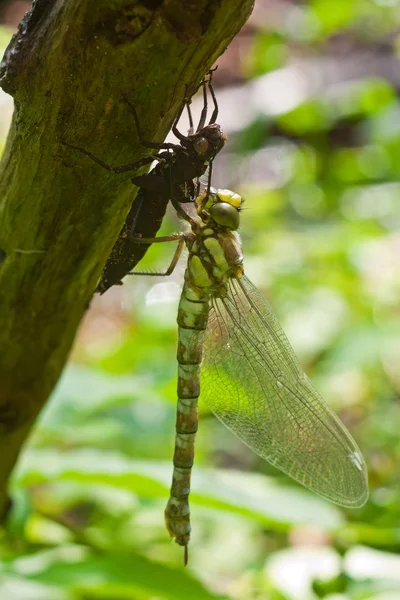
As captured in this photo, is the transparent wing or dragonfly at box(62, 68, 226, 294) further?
the transparent wing

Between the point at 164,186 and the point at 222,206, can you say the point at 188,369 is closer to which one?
the point at 222,206

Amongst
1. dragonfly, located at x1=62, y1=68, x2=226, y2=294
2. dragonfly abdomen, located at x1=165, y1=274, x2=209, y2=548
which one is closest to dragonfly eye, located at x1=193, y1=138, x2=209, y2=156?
dragonfly, located at x1=62, y1=68, x2=226, y2=294

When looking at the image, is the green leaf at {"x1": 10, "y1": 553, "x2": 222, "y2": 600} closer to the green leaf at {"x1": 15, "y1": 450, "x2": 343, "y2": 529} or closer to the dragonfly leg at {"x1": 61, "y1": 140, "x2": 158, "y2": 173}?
the green leaf at {"x1": 15, "y1": 450, "x2": 343, "y2": 529}

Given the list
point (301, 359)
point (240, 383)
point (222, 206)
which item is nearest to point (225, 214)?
point (222, 206)

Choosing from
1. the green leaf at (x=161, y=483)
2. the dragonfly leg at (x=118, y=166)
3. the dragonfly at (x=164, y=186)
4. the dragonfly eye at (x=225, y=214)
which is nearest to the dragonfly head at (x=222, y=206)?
the dragonfly eye at (x=225, y=214)

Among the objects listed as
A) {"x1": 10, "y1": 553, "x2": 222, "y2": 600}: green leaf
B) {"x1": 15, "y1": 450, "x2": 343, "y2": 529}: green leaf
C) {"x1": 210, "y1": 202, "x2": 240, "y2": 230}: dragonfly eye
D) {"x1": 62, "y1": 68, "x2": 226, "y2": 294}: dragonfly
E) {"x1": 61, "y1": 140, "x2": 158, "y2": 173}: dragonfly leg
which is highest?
{"x1": 210, "y1": 202, "x2": 240, "y2": 230}: dragonfly eye

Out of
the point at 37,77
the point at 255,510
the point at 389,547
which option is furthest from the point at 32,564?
the point at 37,77

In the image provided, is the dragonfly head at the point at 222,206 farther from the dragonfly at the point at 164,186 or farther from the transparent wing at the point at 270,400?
the transparent wing at the point at 270,400
